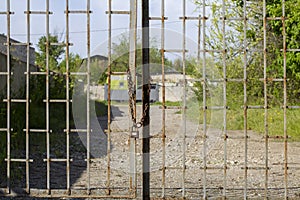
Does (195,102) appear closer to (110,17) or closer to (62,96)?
(62,96)

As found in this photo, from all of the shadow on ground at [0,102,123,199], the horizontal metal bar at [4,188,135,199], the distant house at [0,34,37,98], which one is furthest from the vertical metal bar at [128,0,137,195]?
the distant house at [0,34,37,98]

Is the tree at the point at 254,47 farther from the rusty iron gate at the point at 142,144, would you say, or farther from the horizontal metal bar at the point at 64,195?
the horizontal metal bar at the point at 64,195

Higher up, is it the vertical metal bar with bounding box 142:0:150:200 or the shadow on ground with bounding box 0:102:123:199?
the vertical metal bar with bounding box 142:0:150:200

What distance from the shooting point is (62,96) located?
35.8 feet

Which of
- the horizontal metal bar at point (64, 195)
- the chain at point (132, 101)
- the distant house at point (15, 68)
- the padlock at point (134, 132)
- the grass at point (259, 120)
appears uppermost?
the distant house at point (15, 68)

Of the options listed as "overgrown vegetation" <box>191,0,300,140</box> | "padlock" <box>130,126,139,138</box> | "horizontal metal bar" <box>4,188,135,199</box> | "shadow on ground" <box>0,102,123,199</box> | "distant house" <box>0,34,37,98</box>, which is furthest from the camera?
"overgrown vegetation" <box>191,0,300,140</box>

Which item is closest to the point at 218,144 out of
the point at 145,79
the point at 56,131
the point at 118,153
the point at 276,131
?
the point at 276,131

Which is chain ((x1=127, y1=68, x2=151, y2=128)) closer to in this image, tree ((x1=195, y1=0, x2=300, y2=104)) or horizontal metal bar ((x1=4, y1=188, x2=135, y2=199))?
horizontal metal bar ((x1=4, y1=188, x2=135, y2=199))

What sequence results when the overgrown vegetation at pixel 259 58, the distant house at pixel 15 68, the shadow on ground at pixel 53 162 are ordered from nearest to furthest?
the shadow on ground at pixel 53 162 < the distant house at pixel 15 68 < the overgrown vegetation at pixel 259 58

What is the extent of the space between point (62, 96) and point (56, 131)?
129cm

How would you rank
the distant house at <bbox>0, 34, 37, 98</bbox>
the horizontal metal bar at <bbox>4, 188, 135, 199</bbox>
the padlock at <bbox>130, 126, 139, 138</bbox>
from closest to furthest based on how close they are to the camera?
1. the padlock at <bbox>130, 126, 139, 138</bbox>
2. the horizontal metal bar at <bbox>4, 188, 135, 199</bbox>
3. the distant house at <bbox>0, 34, 37, 98</bbox>

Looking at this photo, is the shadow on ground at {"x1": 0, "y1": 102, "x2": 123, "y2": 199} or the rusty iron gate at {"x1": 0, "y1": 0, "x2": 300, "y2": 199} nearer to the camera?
→ the rusty iron gate at {"x1": 0, "y1": 0, "x2": 300, "y2": 199}

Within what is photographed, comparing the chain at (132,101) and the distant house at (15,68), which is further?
the distant house at (15,68)

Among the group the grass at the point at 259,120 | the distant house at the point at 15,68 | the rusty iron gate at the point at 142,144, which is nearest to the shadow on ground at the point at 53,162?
the rusty iron gate at the point at 142,144
